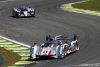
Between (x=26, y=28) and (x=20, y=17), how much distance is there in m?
8.40

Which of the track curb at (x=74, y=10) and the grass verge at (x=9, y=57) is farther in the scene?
the track curb at (x=74, y=10)

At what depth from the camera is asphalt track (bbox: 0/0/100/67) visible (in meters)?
25.8

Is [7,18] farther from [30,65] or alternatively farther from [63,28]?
[30,65]

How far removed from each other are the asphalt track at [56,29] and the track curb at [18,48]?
912 millimetres

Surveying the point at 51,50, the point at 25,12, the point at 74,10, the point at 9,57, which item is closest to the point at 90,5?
the point at 74,10

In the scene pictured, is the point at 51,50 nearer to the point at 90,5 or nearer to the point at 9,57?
the point at 9,57

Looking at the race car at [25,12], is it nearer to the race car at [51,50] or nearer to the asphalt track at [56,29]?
the asphalt track at [56,29]

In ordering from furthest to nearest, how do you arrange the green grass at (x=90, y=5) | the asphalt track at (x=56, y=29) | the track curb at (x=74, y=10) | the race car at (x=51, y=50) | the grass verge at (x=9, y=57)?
the green grass at (x=90, y=5)
the track curb at (x=74, y=10)
the race car at (x=51, y=50)
the asphalt track at (x=56, y=29)
the grass verge at (x=9, y=57)

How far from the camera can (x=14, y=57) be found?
88.9 ft

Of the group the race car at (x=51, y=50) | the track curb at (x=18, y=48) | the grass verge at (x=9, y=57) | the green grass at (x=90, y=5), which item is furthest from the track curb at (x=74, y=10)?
the race car at (x=51, y=50)

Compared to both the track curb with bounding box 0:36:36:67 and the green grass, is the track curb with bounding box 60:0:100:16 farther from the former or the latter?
the track curb with bounding box 0:36:36:67

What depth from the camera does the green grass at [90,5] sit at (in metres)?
54.0

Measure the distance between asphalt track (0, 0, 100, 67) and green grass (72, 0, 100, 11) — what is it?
3.09 meters

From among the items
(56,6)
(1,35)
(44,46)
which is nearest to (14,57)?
(44,46)
